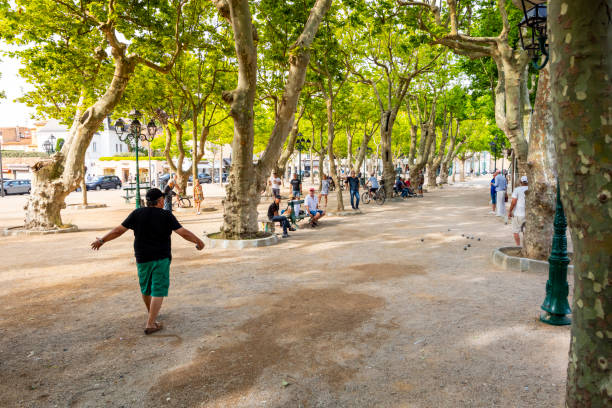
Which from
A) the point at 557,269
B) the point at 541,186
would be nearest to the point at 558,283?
the point at 557,269

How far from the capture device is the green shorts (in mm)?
5031

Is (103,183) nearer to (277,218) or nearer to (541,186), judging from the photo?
(277,218)

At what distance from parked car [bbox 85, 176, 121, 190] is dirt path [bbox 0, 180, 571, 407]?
39.2 m

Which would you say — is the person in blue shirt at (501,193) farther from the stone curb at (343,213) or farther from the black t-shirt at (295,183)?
the black t-shirt at (295,183)

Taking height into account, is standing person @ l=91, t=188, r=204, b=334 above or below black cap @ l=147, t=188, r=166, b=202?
below

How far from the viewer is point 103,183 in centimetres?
4581

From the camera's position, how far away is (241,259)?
9.28 m

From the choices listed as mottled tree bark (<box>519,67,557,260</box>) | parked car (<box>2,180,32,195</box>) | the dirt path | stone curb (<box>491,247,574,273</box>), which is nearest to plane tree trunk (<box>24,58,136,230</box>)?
the dirt path

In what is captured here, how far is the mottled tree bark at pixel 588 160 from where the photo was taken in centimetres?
202

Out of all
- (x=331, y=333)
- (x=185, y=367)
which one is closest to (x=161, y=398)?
(x=185, y=367)

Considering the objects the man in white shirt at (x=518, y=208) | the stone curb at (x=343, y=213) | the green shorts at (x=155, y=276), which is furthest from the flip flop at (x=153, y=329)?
the stone curb at (x=343, y=213)

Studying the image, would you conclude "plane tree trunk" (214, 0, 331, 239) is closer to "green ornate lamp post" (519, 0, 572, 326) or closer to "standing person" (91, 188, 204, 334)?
"standing person" (91, 188, 204, 334)

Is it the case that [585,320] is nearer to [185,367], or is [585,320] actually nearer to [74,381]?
[185,367]

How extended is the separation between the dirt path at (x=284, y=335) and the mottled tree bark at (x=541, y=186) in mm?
865
